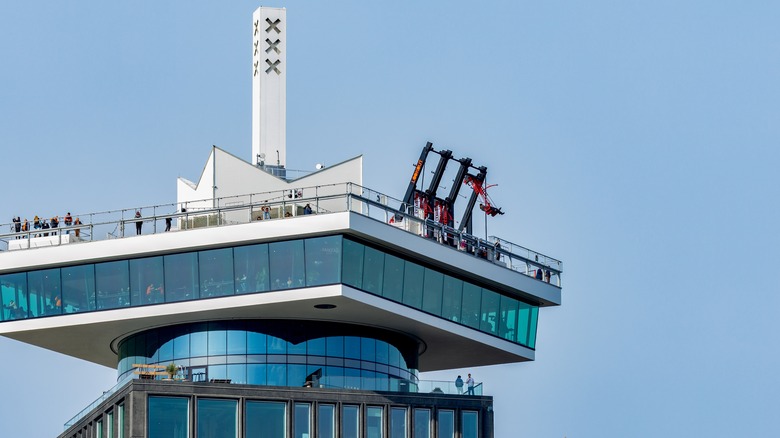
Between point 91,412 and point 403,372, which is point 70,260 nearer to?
point 91,412

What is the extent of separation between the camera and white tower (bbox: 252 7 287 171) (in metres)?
127

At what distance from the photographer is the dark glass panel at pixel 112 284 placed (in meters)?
118

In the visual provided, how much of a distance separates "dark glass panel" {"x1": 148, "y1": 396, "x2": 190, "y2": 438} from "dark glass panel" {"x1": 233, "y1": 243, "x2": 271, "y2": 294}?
6988 mm

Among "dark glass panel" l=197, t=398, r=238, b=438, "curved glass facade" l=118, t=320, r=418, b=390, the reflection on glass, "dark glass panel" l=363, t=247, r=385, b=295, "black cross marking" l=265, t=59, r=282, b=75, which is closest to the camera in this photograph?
"dark glass panel" l=197, t=398, r=238, b=438

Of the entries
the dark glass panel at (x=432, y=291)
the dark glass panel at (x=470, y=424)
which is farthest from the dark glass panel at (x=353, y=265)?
the dark glass panel at (x=470, y=424)

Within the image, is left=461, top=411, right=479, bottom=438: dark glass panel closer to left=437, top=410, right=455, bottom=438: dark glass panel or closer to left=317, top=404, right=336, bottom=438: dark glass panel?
left=437, top=410, right=455, bottom=438: dark glass panel

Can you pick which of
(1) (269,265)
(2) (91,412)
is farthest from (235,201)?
(2) (91,412)

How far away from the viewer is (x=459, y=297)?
122 m

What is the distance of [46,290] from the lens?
395 feet

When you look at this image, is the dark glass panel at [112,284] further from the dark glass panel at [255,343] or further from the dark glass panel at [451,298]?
the dark glass panel at [451,298]

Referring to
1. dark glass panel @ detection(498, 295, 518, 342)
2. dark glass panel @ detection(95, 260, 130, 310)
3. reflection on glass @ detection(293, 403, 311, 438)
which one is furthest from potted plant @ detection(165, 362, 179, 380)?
dark glass panel @ detection(498, 295, 518, 342)

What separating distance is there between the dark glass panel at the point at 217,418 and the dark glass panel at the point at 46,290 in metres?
11.1

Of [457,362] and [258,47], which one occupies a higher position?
[258,47]

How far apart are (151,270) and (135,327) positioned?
169 inches
